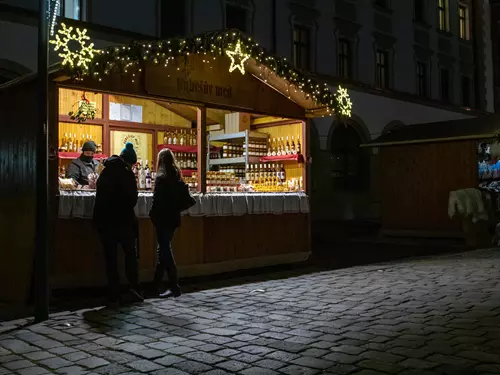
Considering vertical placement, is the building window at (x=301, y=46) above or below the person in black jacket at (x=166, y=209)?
above

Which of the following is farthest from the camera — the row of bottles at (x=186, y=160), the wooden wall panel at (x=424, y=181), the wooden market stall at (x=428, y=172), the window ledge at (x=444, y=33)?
the window ledge at (x=444, y=33)

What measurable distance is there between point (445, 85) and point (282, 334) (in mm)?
26181

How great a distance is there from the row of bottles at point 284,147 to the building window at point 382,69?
578 inches

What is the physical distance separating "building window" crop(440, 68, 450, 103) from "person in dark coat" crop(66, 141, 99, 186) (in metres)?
23.0

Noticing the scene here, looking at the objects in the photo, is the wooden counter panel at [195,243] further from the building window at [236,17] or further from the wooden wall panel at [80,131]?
the building window at [236,17]

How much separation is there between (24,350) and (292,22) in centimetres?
1851

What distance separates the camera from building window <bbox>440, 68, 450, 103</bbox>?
95.6ft

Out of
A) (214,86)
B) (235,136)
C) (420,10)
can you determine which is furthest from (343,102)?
(420,10)

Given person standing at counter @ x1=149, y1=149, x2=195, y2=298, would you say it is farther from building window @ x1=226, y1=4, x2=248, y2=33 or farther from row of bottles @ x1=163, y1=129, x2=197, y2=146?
building window @ x1=226, y1=4, x2=248, y2=33

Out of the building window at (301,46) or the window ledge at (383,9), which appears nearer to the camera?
the building window at (301,46)

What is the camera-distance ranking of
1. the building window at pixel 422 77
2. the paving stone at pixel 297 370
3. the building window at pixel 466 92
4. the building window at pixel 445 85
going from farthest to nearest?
1. the building window at pixel 466 92
2. the building window at pixel 445 85
3. the building window at pixel 422 77
4. the paving stone at pixel 297 370

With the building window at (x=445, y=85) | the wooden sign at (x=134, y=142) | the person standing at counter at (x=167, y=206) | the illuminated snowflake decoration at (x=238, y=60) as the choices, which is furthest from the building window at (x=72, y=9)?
the building window at (x=445, y=85)

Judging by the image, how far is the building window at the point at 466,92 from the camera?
30614 mm

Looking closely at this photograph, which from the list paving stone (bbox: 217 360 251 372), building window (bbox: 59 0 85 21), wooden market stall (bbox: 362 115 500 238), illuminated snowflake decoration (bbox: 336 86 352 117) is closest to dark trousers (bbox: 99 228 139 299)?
paving stone (bbox: 217 360 251 372)
